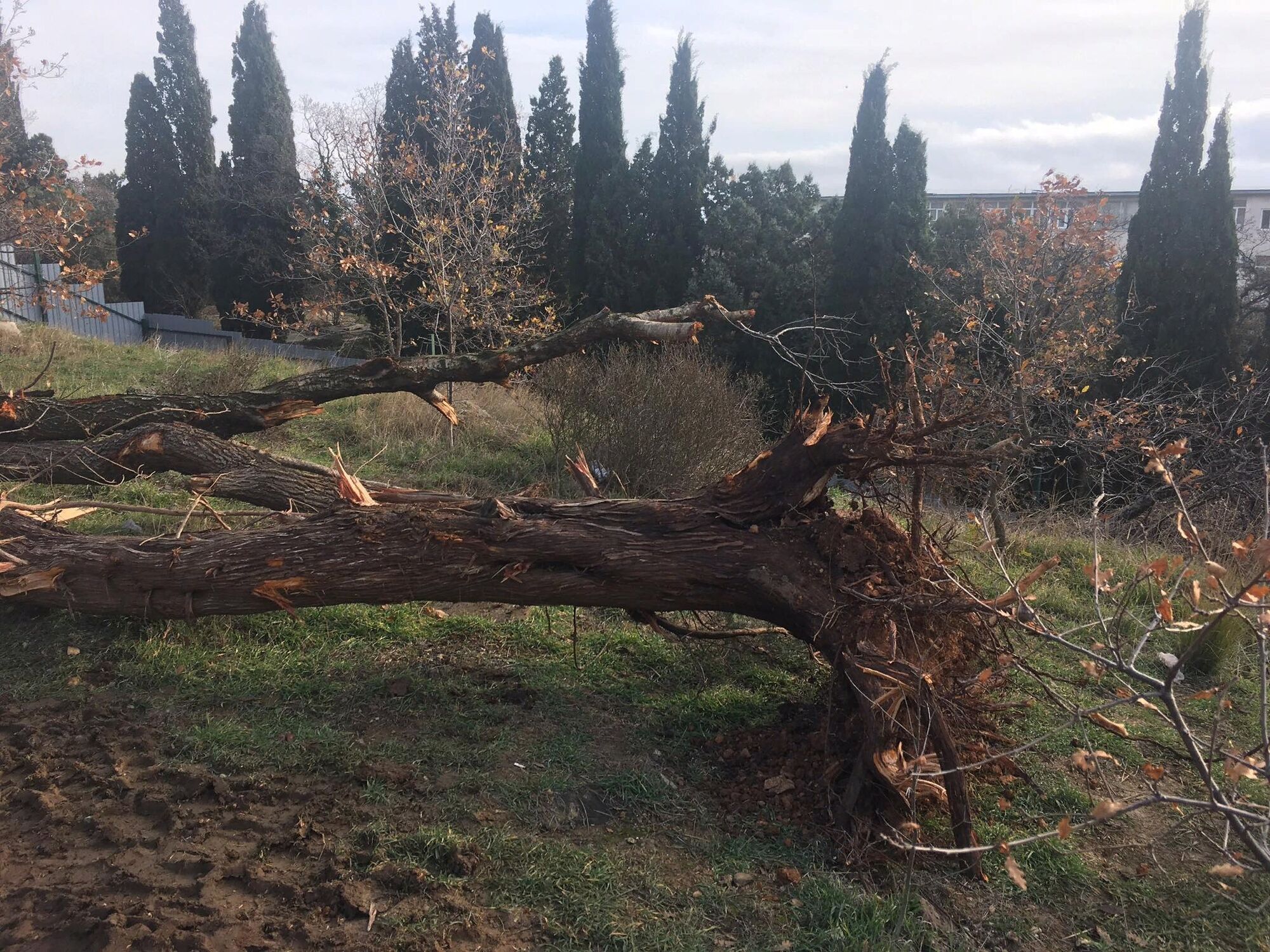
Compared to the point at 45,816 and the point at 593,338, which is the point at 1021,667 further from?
the point at 593,338

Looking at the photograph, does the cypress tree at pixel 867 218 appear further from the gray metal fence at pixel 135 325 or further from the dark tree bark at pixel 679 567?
the dark tree bark at pixel 679 567

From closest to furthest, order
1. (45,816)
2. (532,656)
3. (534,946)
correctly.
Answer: (534,946), (45,816), (532,656)

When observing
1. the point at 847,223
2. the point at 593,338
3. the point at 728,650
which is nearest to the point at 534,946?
the point at 728,650

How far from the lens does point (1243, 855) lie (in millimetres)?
3307

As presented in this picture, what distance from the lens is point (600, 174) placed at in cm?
1661

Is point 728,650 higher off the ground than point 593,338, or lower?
lower

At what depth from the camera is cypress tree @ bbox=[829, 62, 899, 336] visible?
46.6 ft

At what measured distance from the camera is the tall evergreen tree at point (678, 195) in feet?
52.9

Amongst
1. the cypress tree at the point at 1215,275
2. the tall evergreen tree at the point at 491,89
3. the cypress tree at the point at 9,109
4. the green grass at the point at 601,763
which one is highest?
the tall evergreen tree at the point at 491,89

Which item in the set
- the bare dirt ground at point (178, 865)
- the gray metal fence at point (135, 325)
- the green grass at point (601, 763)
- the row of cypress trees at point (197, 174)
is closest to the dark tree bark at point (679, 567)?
the green grass at point (601, 763)

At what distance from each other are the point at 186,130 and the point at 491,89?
11014 mm

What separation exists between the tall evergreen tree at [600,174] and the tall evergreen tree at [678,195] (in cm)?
60

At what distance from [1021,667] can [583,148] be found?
15522 millimetres

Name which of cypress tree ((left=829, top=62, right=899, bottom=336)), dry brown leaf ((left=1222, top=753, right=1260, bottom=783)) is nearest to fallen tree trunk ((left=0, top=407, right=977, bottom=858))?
dry brown leaf ((left=1222, top=753, right=1260, bottom=783))
